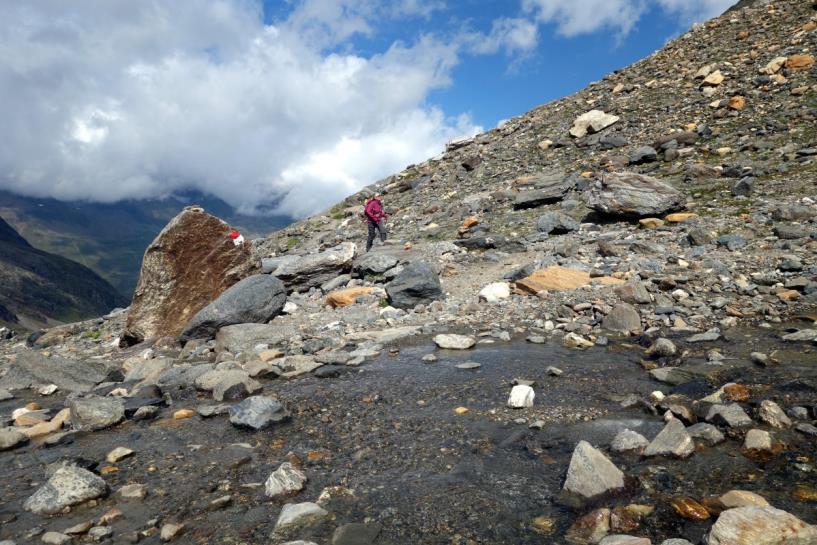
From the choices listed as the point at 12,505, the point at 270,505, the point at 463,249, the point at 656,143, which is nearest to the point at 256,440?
the point at 270,505

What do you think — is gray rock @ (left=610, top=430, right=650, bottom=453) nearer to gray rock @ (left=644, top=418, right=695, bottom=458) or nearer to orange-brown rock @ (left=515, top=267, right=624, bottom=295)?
gray rock @ (left=644, top=418, right=695, bottom=458)

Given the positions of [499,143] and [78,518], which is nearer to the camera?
[78,518]

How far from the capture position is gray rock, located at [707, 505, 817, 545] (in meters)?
3.90

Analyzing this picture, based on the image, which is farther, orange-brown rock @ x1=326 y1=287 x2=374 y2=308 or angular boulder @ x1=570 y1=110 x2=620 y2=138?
angular boulder @ x1=570 y1=110 x2=620 y2=138

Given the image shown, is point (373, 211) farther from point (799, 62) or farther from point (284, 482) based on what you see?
point (799, 62)

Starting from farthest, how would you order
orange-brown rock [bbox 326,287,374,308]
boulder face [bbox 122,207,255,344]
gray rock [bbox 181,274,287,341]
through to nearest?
boulder face [bbox 122,207,255,344] < orange-brown rock [bbox 326,287,374,308] < gray rock [bbox 181,274,287,341]

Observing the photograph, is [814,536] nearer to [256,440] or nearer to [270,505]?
[270,505]

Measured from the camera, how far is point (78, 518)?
5508 millimetres

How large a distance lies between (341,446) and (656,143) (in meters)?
24.7

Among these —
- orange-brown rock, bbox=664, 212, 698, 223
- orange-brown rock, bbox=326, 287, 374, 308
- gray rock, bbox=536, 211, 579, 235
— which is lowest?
orange-brown rock, bbox=326, 287, 374, 308

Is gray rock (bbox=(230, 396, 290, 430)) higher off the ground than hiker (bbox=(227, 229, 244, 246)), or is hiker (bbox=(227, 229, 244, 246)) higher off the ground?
hiker (bbox=(227, 229, 244, 246))

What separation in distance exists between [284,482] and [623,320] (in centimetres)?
832

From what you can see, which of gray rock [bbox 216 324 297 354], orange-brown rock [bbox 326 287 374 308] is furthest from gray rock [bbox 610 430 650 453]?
orange-brown rock [bbox 326 287 374 308]

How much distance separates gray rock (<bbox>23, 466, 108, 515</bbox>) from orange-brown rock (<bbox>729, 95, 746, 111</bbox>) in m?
30.3
